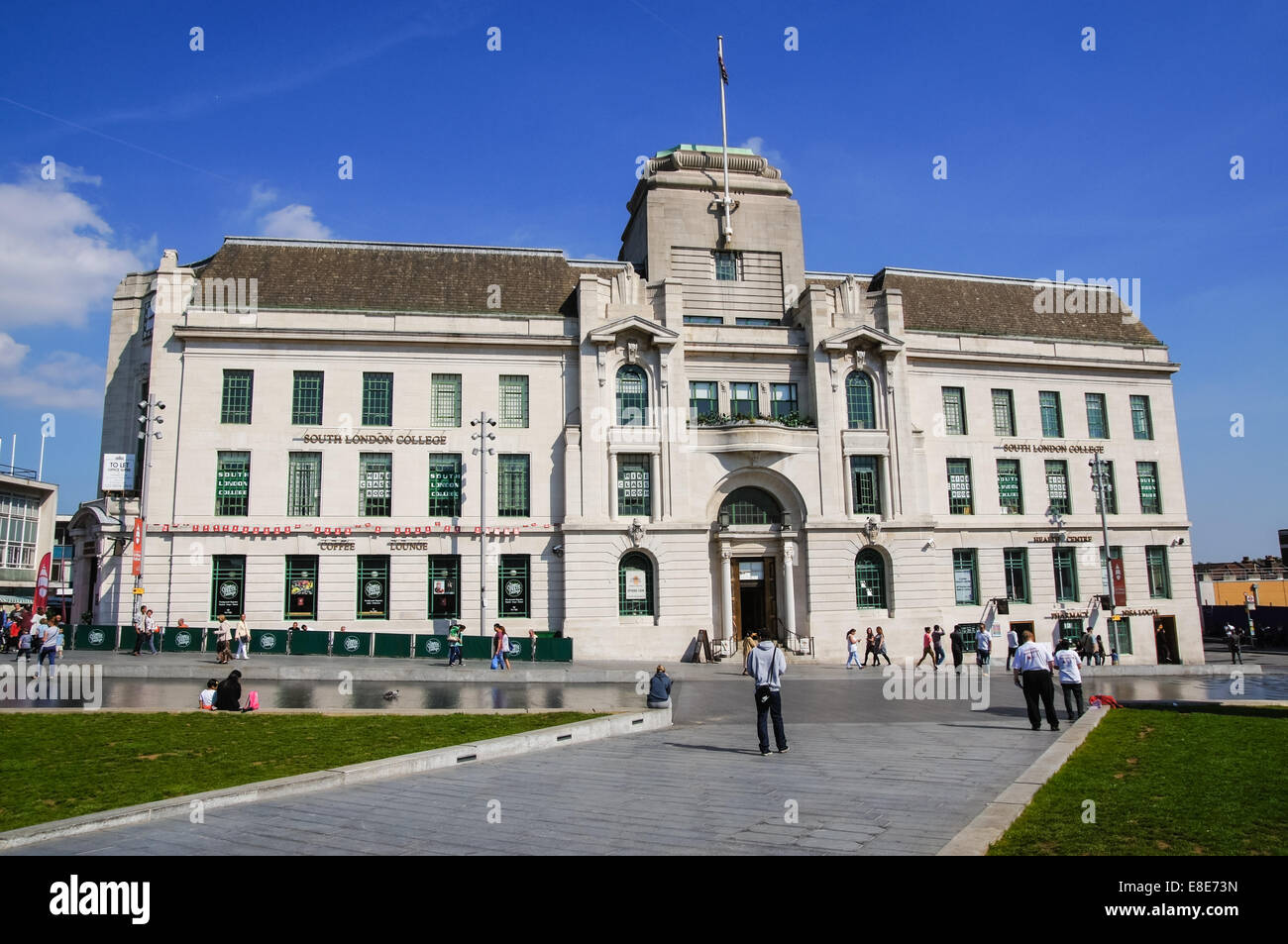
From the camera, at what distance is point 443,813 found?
31.7 ft

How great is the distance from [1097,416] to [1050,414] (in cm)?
278

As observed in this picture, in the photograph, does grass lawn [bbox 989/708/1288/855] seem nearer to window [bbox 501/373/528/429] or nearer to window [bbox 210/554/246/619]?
window [bbox 501/373/528/429]

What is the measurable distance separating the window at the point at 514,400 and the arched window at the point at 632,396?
424 centimetres

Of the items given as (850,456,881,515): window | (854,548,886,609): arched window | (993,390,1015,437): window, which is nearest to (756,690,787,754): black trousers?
(854,548,886,609): arched window

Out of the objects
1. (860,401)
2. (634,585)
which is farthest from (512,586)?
(860,401)

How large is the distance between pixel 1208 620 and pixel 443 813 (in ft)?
245

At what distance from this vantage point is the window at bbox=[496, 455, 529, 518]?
37750 millimetres

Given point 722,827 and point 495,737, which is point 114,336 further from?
point 722,827

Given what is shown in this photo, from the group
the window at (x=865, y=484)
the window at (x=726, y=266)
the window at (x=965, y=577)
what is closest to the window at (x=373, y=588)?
the window at (x=726, y=266)

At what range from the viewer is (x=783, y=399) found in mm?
40594

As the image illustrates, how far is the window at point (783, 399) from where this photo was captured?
40.4 meters

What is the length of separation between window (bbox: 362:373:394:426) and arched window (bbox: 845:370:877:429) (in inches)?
811

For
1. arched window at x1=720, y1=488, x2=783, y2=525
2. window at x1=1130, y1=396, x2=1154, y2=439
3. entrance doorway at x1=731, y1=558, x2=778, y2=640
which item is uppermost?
window at x1=1130, y1=396, x2=1154, y2=439

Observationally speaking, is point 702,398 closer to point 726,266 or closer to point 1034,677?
point 726,266
